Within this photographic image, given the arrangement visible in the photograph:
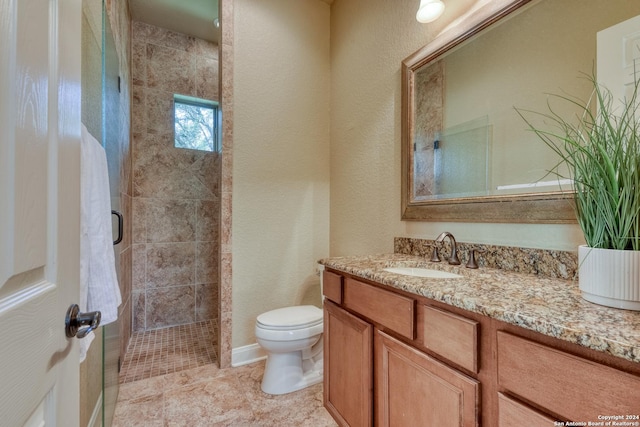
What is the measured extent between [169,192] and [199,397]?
1968mm

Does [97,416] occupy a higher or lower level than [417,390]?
lower

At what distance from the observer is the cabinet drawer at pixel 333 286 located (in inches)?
52.7

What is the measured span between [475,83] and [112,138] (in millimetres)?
1970

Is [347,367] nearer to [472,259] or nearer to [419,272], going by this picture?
[419,272]

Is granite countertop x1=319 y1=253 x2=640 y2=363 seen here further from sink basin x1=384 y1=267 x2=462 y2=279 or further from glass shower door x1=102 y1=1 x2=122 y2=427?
glass shower door x1=102 y1=1 x2=122 y2=427

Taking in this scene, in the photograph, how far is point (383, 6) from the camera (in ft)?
6.08

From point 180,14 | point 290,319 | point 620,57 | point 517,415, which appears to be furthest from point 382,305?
point 180,14

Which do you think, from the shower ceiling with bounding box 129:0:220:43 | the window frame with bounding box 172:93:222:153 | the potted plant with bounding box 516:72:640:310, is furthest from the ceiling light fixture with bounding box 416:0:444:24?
the window frame with bounding box 172:93:222:153

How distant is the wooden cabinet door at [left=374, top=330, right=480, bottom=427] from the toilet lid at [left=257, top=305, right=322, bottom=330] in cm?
71

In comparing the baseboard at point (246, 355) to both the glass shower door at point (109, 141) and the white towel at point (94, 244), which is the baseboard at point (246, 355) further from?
the white towel at point (94, 244)

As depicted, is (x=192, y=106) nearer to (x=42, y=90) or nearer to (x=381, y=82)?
(x=381, y=82)

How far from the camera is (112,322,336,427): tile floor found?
151 cm

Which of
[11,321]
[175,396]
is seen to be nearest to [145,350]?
[175,396]

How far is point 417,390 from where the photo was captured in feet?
2.99
